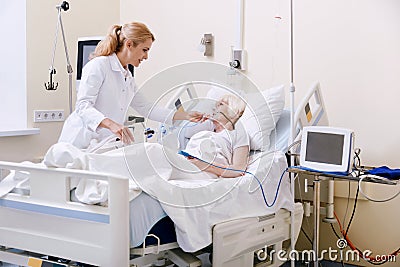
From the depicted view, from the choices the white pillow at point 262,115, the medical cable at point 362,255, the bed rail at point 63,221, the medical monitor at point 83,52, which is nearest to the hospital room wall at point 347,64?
the medical cable at point 362,255

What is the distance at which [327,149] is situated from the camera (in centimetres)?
262

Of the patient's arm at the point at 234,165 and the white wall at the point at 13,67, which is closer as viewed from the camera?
the patient's arm at the point at 234,165

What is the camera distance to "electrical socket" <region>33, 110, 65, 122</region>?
379cm

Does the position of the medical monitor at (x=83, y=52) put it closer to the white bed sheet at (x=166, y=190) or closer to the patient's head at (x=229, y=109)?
the patient's head at (x=229, y=109)

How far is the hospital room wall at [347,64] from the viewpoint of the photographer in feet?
10.6

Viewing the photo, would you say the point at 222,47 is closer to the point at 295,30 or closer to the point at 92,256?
the point at 295,30

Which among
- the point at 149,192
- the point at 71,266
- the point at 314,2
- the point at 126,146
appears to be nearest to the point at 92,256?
the point at 71,266

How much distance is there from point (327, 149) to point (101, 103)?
114 cm

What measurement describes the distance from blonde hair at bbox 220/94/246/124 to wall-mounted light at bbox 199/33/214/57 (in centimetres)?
116

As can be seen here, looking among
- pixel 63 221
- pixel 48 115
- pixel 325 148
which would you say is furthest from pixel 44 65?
pixel 325 148

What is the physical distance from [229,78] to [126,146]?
1.22 metres

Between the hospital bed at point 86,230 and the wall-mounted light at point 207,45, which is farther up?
the wall-mounted light at point 207,45

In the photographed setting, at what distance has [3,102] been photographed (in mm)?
3812

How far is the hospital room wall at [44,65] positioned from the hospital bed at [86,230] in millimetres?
1224
